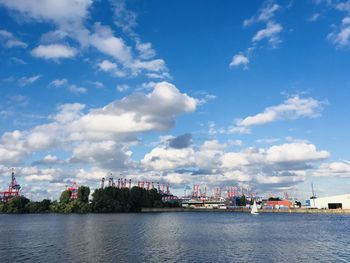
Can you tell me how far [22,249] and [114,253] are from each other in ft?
58.0

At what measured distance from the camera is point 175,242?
237ft

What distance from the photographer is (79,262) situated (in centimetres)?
4906

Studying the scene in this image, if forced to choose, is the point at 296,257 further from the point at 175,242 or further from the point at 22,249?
the point at 22,249

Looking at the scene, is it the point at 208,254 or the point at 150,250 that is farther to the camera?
the point at 150,250

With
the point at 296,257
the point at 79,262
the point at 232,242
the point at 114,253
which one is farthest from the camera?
the point at 232,242

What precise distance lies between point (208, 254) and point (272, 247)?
1436 centimetres

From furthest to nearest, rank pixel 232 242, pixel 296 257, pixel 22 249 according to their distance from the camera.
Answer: pixel 232 242 < pixel 22 249 < pixel 296 257

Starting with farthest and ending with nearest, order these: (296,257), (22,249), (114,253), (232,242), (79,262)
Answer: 1. (232,242)
2. (22,249)
3. (114,253)
4. (296,257)
5. (79,262)

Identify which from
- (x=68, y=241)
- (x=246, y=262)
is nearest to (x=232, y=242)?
(x=246, y=262)

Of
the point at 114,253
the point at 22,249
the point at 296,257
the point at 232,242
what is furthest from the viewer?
the point at 232,242

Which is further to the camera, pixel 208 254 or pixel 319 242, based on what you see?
pixel 319 242

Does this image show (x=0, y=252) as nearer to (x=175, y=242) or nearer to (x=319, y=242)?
(x=175, y=242)

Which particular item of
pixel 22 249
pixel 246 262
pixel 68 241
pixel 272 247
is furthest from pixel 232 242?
pixel 22 249

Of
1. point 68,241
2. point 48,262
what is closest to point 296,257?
point 48,262
